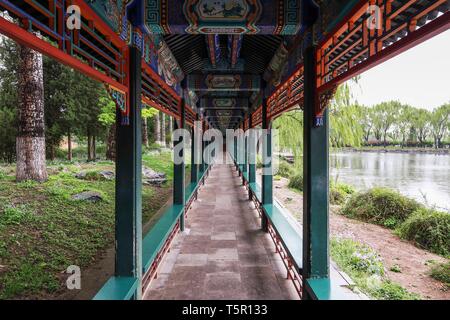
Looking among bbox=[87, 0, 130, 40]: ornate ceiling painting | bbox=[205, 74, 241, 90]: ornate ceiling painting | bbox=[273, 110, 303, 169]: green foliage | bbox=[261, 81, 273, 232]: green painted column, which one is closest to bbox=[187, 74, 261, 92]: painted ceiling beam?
bbox=[205, 74, 241, 90]: ornate ceiling painting

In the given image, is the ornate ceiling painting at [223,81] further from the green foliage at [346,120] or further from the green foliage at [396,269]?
the green foliage at [396,269]

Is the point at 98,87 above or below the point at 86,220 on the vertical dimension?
above

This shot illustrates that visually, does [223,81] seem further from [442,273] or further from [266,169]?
[442,273]

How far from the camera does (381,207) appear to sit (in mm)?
8664

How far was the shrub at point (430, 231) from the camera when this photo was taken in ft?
20.7

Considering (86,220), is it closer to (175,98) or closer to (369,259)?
(175,98)

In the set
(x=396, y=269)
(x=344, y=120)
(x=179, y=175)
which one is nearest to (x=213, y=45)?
(x=179, y=175)

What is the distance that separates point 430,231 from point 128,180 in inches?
265

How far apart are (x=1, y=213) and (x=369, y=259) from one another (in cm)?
736

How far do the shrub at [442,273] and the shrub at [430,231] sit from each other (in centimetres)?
113
